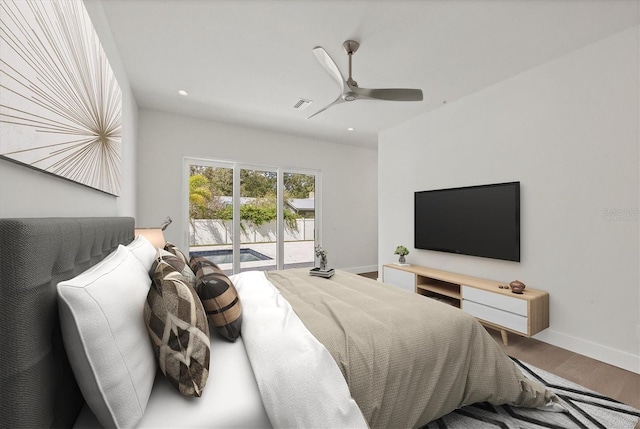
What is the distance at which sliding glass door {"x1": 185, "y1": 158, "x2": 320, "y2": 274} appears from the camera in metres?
4.24

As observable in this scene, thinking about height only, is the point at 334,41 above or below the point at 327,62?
above

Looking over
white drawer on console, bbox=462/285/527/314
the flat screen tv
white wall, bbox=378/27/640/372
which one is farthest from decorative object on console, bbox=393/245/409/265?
white drawer on console, bbox=462/285/527/314

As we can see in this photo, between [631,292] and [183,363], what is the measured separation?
3.14m

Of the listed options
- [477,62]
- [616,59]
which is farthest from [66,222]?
[616,59]

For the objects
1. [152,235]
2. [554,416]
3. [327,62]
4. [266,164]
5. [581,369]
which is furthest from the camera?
[266,164]

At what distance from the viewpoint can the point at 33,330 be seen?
2.16ft

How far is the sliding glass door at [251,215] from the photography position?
4242 mm

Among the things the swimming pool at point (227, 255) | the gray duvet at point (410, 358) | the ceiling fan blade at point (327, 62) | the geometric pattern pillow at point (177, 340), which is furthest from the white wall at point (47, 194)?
the swimming pool at point (227, 255)

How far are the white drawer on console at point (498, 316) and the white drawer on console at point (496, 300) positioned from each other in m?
0.04

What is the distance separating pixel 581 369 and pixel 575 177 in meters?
1.59

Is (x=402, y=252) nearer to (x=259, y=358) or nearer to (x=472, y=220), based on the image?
(x=472, y=220)

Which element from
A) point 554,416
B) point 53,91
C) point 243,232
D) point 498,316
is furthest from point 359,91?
point 243,232

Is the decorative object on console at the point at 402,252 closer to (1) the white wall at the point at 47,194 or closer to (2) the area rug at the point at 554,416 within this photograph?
(2) the area rug at the point at 554,416

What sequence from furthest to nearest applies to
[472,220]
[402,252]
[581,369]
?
[402,252]
[472,220]
[581,369]
